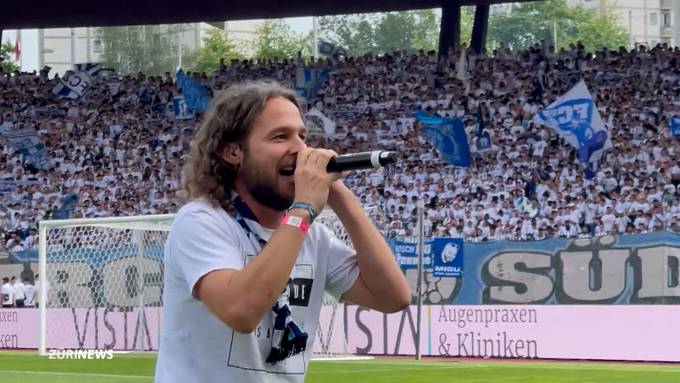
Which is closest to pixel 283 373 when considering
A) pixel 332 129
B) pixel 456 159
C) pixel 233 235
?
pixel 233 235

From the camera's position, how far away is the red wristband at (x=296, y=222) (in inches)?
147

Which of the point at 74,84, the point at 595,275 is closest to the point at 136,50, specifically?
the point at 74,84

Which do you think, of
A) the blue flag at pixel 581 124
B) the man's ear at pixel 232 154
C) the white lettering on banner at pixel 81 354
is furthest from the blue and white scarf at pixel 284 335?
the blue flag at pixel 581 124

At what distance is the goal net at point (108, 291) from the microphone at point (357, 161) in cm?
2003

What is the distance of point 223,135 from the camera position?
158 inches

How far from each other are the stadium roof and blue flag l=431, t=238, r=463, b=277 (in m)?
15.4

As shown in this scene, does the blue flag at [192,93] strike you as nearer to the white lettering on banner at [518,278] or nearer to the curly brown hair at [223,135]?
the white lettering on banner at [518,278]

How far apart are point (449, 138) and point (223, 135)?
2813 centimetres

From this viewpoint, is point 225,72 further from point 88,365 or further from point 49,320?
point 88,365

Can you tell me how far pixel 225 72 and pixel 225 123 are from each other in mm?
35376

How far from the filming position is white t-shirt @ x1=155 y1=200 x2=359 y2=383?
12.5 feet

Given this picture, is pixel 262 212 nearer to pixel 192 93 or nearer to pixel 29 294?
pixel 29 294

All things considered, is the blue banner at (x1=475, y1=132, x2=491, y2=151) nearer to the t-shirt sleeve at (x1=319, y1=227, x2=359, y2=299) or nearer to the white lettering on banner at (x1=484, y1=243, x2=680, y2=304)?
the white lettering on banner at (x1=484, y1=243, x2=680, y2=304)

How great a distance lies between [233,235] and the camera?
12.8 feet
